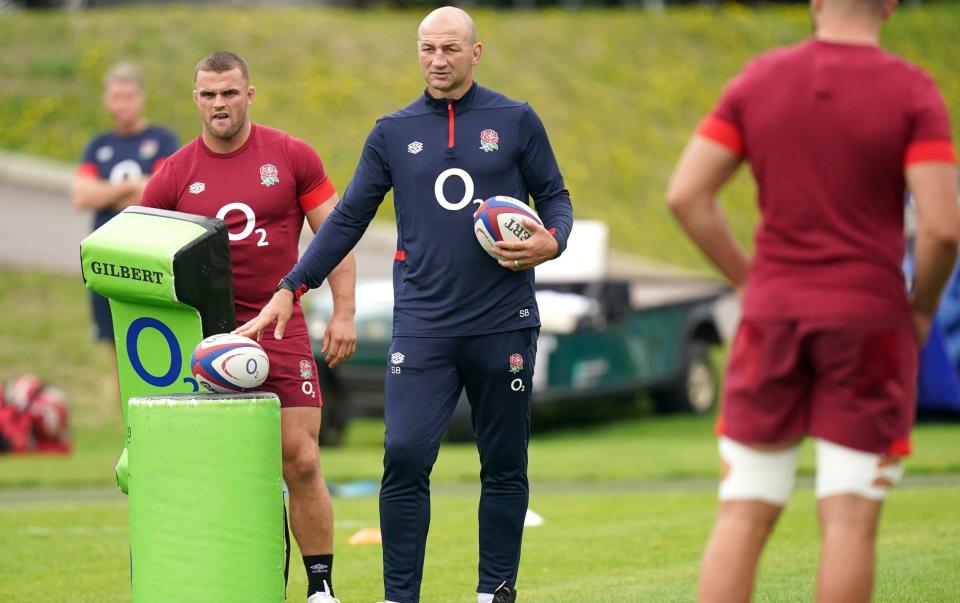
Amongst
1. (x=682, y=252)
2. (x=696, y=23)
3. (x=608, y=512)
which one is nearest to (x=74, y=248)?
(x=682, y=252)

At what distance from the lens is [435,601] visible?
23.2ft

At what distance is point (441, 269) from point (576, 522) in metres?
3.74

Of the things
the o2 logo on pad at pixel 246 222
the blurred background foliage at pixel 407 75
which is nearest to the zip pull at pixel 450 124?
the o2 logo on pad at pixel 246 222

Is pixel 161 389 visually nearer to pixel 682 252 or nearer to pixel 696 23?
pixel 682 252

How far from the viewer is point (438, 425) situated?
6.41 metres

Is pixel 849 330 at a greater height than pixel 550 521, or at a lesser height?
greater

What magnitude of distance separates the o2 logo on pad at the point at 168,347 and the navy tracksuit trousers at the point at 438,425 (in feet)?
2.95

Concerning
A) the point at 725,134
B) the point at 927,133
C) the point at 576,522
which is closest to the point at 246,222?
the point at 725,134

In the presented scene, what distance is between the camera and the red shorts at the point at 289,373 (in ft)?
22.1

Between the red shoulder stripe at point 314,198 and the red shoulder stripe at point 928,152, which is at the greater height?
the red shoulder stripe at point 928,152

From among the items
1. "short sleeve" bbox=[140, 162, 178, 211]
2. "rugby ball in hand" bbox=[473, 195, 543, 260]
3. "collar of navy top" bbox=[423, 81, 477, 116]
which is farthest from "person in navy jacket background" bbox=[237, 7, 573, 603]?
"short sleeve" bbox=[140, 162, 178, 211]

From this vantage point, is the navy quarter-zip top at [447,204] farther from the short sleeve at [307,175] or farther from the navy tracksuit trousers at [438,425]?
the short sleeve at [307,175]

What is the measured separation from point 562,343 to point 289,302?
28.9 feet

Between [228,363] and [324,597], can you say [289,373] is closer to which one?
[228,363]
